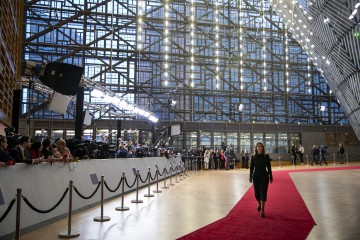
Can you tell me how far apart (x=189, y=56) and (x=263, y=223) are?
2565 centimetres

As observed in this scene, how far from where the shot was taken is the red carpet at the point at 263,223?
5.40 meters

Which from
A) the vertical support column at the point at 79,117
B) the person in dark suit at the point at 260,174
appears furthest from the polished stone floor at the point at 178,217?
the vertical support column at the point at 79,117

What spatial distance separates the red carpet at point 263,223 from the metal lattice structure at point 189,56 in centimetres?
2096

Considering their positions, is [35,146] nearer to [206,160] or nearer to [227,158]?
[206,160]

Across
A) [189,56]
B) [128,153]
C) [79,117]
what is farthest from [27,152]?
[189,56]

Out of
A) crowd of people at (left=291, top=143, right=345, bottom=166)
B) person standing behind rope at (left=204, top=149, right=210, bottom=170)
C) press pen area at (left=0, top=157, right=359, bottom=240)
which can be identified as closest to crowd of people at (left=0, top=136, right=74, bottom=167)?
press pen area at (left=0, top=157, right=359, bottom=240)

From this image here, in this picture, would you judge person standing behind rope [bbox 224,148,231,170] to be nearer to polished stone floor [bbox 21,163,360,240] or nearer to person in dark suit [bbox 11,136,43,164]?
polished stone floor [bbox 21,163,360,240]

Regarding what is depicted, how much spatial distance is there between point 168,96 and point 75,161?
73.3ft

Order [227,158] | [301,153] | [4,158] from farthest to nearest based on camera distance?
1. [301,153]
2. [227,158]
3. [4,158]

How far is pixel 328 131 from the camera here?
107 feet

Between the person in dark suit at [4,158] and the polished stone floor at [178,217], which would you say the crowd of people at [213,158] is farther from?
the person in dark suit at [4,158]

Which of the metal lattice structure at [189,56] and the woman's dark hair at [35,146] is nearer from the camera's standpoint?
the woman's dark hair at [35,146]

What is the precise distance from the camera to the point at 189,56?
101ft

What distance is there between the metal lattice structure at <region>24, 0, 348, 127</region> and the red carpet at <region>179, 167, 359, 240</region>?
2096 cm
